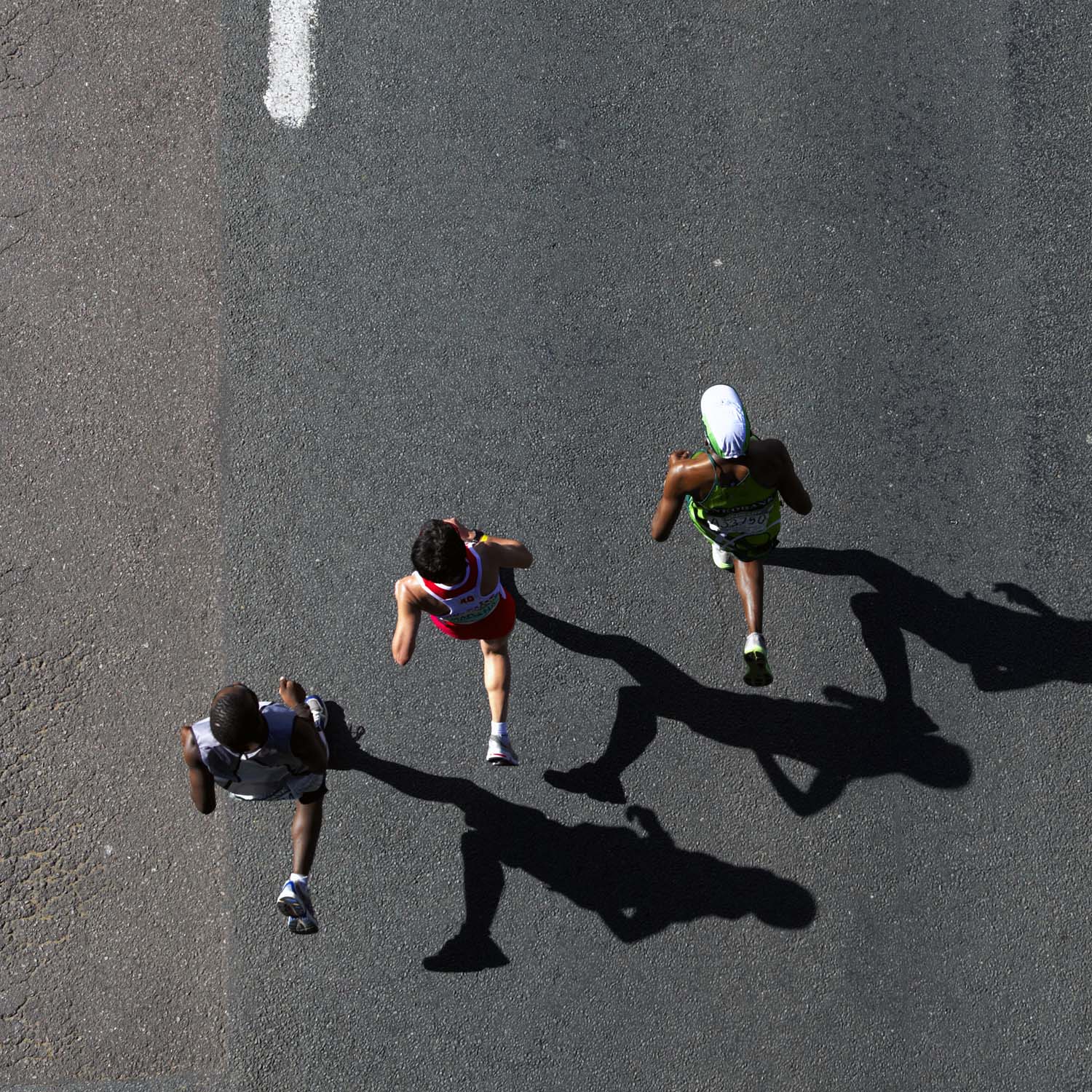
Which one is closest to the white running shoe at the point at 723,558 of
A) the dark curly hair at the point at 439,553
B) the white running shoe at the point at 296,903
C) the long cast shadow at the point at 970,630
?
the long cast shadow at the point at 970,630

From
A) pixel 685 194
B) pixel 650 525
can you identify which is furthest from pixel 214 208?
pixel 650 525

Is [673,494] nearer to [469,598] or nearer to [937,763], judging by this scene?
[469,598]

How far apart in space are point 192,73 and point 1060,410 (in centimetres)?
558

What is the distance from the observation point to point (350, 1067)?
508 centimetres

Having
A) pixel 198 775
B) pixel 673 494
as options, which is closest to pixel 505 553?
pixel 673 494

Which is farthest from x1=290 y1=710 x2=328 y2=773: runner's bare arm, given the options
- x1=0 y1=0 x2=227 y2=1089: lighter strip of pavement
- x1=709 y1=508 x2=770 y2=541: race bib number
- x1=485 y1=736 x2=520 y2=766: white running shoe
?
Result: x1=709 y1=508 x2=770 y2=541: race bib number

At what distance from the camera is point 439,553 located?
4070 mm

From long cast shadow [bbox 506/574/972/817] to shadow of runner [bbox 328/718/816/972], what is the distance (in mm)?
271

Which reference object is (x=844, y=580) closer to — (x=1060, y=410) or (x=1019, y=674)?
(x=1019, y=674)

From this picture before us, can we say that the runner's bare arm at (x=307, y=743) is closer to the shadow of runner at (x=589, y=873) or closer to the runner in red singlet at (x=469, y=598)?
the runner in red singlet at (x=469, y=598)

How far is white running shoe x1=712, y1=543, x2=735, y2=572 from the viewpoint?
17.2 ft

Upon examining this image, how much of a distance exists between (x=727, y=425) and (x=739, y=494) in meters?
0.38

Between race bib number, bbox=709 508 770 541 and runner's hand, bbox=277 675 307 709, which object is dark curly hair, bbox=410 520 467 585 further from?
race bib number, bbox=709 508 770 541

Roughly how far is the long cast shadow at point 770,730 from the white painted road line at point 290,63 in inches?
124
